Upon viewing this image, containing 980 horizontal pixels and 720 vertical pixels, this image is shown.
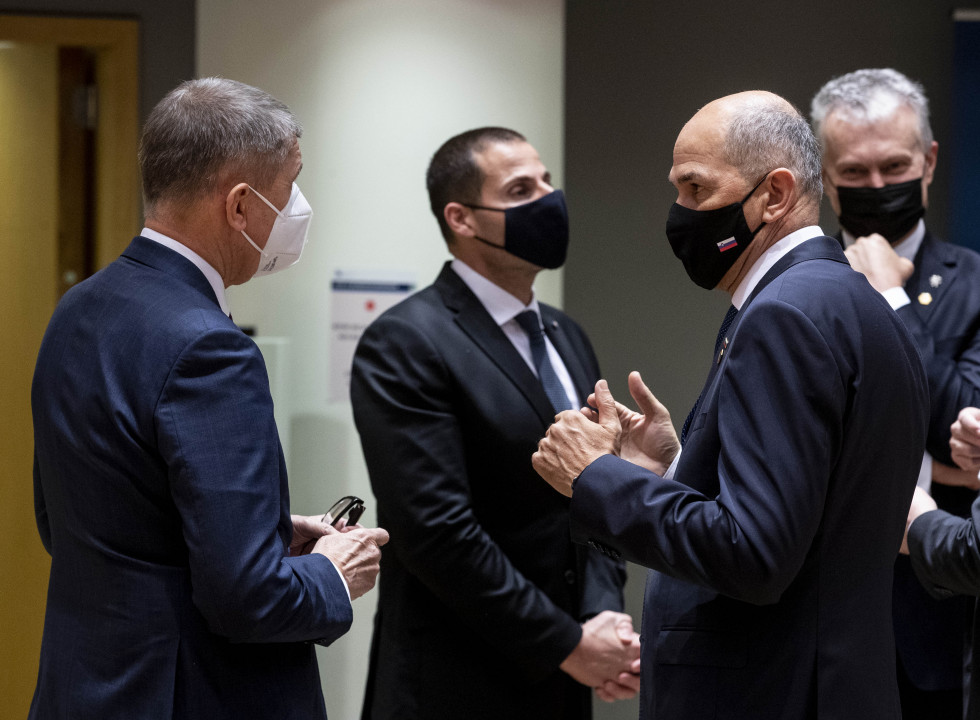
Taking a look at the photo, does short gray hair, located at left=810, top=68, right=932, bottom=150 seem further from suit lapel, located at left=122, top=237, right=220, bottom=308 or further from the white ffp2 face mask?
suit lapel, located at left=122, top=237, right=220, bottom=308

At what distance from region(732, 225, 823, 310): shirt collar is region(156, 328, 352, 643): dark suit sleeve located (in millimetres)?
776

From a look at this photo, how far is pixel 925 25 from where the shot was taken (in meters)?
4.04

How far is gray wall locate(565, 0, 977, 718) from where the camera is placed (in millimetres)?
4035

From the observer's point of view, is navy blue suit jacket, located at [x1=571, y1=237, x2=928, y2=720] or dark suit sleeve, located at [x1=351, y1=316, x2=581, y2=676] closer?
navy blue suit jacket, located at [x1=571, y1=237, x2=928, y2=720]

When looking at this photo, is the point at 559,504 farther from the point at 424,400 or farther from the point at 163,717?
the point at 163,717

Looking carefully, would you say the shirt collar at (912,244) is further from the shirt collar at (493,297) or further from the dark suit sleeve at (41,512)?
the dark suit sleeve at (41,512)

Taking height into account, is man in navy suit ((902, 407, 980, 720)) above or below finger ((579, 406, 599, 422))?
below

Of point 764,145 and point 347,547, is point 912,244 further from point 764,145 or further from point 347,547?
point 347,547

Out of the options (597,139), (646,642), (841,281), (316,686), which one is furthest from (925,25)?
(316,686)

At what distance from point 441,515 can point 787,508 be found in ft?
3.65

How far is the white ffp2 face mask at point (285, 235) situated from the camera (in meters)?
1.69

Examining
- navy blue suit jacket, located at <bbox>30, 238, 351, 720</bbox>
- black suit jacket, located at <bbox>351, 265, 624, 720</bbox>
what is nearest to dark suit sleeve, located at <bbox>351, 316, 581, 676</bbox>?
black suit jacket, located at <bbox>351, 265, 624, 720</bbox>

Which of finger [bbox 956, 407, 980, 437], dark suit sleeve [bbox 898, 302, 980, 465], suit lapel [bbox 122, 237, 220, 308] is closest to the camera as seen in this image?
suit lapel [bbox 122, 237, 220, 308]

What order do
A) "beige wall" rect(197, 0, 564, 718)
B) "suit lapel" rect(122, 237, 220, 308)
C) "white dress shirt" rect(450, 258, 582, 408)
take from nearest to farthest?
"suit lapel" rect(122, 237, 220, 308)
"white dress shirt" rect(450, 258, 582, 408)
"beige wall" rect(197, 0, 564, 718)
